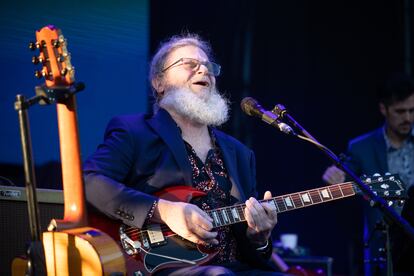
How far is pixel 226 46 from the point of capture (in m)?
6.32

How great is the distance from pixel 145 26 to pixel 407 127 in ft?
7.54

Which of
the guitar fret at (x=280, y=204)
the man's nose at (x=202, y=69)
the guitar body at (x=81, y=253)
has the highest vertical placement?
the man's nose at (x=202, y=69)

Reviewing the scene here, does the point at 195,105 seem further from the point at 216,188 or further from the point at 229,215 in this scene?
the point at 229,215

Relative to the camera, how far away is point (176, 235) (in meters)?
3.50

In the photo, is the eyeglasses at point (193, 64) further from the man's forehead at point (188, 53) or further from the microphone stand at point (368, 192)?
the microphone stand at point (368, 192)

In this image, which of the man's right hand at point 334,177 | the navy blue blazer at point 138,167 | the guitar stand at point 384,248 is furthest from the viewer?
the man's right hand at point 334,177

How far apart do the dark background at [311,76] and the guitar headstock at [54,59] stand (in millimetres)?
3085

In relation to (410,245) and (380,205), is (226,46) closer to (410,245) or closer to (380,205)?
(410,245)

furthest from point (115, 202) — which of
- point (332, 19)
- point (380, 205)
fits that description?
point (332, 19)

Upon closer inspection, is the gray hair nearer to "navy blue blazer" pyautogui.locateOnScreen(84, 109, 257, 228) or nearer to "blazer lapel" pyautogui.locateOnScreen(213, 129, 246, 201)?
"navy blue blazer" pyautogui.locateOnScreen(84, 109, 257, 228)

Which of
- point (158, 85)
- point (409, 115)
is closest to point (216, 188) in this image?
point (158, 85)

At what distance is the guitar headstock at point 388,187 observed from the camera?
3647 millimetres

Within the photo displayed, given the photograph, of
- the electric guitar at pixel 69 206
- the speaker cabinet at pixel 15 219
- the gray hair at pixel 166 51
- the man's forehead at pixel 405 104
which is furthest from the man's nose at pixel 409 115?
the electric guitar at pixel 69 206

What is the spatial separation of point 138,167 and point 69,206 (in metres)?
0.78
